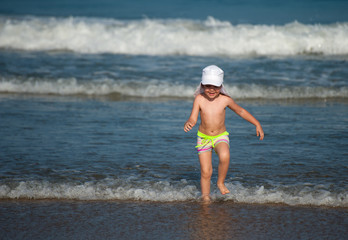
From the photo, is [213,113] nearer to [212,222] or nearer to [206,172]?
[206,172]

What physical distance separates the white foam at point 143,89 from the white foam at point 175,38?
15.9 feet

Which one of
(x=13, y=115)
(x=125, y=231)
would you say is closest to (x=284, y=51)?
(x=13, y=115)

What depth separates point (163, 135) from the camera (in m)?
6.50

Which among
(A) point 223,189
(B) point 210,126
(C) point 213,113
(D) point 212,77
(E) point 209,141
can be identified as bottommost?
(A) point 223,189

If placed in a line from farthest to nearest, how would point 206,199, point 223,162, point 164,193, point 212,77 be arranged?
point 164,193 < point 206,199 < point 223,162 < point 212,77

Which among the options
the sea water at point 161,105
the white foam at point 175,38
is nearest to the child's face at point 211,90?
the sea water at point 161,105

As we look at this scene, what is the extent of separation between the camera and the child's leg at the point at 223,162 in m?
4.15

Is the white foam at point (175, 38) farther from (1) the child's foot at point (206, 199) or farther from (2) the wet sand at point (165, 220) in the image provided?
(2) the wet sand at point (165, 220)

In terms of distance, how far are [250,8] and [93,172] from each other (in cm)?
2037

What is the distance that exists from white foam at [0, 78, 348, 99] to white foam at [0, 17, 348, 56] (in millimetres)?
4834

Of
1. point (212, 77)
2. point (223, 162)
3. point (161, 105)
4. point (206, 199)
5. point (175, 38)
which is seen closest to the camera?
point (212, 77)

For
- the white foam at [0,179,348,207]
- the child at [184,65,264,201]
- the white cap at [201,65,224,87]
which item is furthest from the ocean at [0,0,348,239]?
the white cap at [201,65,224,87]

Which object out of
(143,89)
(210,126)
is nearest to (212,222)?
(210,126)

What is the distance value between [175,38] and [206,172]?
12.5m
